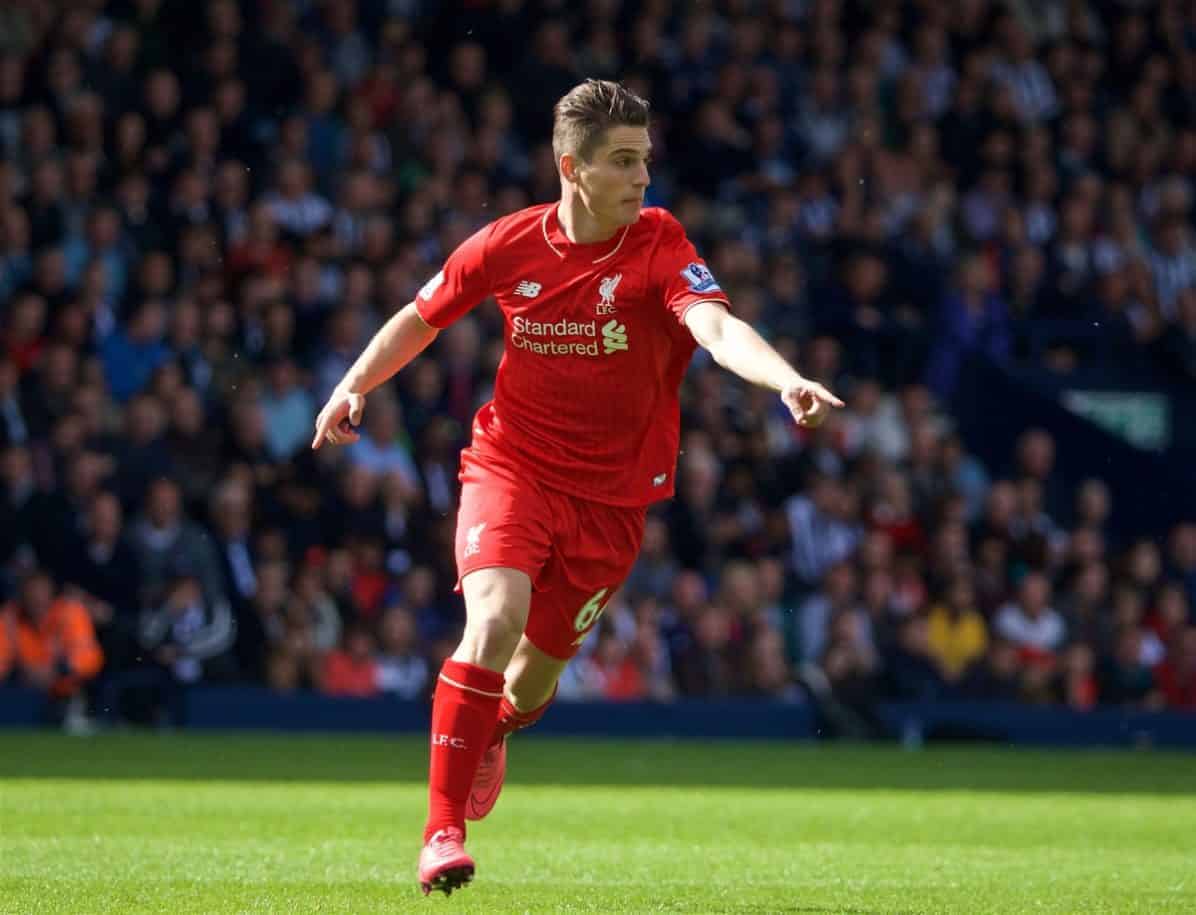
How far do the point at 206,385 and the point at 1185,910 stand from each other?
10847mm

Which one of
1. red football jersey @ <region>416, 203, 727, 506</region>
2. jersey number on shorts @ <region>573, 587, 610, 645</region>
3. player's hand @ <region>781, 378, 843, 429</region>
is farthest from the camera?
jersey number on shorts @ <region>573, 587, 610, 645</region>

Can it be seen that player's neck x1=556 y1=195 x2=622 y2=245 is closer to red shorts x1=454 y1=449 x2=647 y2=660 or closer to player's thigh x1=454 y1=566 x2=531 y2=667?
red shorts x1=454 y1=449 x2=647 y2=660

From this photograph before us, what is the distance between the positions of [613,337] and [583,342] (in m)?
0.10

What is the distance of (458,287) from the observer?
7367 mm

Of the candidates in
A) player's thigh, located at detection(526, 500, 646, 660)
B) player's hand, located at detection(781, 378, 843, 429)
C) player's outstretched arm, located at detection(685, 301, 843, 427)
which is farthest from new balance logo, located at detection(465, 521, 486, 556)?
player's hand, located at detection(781, 378, 843, 429)

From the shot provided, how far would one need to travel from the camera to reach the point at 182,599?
50.3 feet

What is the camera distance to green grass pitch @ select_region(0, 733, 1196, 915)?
7016 mm

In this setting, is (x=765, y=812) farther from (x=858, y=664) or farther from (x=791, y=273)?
(x=791, y=273)

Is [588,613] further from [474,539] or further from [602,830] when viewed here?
[602,830]

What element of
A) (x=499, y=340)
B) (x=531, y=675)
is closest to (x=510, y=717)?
(x=531, y=675)

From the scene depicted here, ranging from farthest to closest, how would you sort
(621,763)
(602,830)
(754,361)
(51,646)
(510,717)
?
(51,646), (621,763), (602,830), (510,717), (754,361)

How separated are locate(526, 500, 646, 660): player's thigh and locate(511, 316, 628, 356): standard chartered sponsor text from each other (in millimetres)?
524

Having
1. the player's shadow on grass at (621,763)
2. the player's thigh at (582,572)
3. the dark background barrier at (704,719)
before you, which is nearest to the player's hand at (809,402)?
the player's thigh at (582,572)

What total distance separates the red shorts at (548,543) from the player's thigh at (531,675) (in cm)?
6
